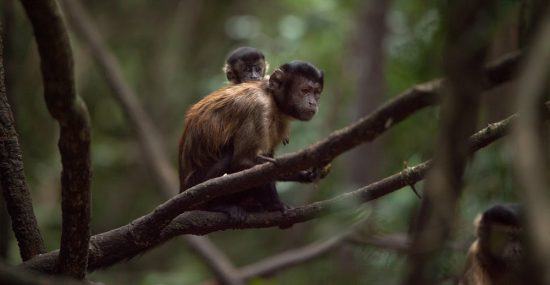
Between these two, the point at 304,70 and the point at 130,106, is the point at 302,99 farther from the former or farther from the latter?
the point at 130,106

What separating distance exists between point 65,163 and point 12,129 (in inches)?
48.1

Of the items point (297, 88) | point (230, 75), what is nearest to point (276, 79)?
point (297, 88)

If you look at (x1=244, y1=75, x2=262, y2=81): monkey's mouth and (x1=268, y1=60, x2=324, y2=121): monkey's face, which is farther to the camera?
(x1=244, y1=75, x2=262, y2=81): monkey's mouth

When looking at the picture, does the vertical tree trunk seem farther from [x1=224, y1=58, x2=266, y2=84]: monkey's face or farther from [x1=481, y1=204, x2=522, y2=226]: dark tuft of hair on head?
[x1=481, y1=204, x2=522, y2=226]: dark tuft of hair on head

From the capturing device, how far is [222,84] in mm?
11219

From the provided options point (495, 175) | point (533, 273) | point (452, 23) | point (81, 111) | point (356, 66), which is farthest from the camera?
point (356, 66)

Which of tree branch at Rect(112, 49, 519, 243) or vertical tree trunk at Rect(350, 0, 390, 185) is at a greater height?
vertical tree trunk at Rect(350, 0, 390, 185)

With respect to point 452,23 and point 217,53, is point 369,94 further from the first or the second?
point 452,23

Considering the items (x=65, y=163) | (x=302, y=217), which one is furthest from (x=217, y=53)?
(x=65, y=163)

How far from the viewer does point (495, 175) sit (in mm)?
8633

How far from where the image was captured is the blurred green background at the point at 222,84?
29.3 ft

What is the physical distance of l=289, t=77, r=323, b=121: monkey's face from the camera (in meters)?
6.30

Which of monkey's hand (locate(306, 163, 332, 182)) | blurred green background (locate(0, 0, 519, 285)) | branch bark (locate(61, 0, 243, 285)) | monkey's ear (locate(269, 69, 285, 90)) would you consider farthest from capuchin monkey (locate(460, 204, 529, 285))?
branch bark (locate(61, 0, 243, 285))

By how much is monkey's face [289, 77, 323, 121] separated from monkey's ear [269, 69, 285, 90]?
0.11m
